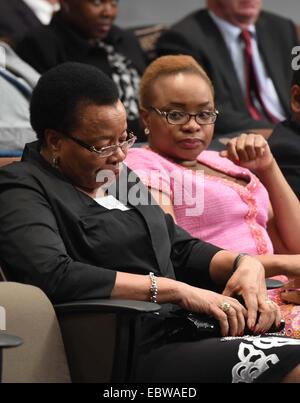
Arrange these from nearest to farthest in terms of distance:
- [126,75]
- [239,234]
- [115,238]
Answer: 1. [115,238]
2. [239,234]
3. [126,75]

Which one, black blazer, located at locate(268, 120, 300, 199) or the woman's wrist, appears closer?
the woman's wrist

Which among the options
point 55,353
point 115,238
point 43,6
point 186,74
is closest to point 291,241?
point 186,74

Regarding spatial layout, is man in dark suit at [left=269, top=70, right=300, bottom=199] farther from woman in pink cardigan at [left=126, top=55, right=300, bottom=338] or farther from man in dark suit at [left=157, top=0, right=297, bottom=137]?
man in dark suit at [left=157, top=0, right=297, bottom=137]

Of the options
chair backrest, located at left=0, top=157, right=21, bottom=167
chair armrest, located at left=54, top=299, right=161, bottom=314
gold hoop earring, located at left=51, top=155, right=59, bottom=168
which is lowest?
chair armrest, located at left=54, top=299, right=161, bottom=314

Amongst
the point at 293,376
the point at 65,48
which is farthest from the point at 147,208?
the point at 65,48

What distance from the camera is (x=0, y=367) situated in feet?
7.35

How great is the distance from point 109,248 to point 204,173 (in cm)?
66

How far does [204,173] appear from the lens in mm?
3180

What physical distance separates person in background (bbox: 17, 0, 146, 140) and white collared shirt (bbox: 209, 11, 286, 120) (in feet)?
1.23

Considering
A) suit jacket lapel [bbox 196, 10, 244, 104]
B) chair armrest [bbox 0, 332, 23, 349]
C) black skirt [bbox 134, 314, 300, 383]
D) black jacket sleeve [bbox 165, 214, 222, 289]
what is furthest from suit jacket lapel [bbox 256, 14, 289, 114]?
chair armrest [bbox 0, 332, 23, 349]

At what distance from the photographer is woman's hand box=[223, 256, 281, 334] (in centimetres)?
261

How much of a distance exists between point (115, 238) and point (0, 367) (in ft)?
1.61

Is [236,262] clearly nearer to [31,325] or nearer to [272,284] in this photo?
[272,284]

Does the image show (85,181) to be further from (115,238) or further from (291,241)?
(291,241)
